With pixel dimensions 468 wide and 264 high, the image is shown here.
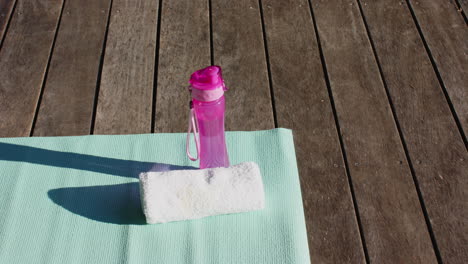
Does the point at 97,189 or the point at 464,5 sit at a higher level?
the point at 97,189

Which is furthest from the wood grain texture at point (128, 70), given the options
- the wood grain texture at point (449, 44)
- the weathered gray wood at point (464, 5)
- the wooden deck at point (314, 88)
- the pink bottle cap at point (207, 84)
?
the weathered gray wood at point (464, 5)

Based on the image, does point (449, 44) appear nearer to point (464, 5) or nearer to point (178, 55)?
point (464, 5)

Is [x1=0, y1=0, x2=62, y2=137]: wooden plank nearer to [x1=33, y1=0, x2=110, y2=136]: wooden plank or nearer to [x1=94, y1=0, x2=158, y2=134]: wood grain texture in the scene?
[x1=33, y1=0, x2=110, y2=136]: wooden plank

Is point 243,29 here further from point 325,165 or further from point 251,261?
point 251,261

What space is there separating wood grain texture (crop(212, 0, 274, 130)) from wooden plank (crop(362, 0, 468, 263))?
13.4 inches

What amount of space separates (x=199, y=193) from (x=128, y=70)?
23.8 inches

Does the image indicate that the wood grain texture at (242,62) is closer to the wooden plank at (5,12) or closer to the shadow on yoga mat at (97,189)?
the shadow on yoga mat at (97,189)

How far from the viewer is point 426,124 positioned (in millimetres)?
1244

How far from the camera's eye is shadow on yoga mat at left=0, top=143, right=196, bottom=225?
938 mm

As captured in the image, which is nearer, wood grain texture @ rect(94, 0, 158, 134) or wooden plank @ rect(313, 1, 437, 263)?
wooden plank @ rect(313, 1, 437, 263)

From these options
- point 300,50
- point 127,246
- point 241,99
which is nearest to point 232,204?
point 127,246

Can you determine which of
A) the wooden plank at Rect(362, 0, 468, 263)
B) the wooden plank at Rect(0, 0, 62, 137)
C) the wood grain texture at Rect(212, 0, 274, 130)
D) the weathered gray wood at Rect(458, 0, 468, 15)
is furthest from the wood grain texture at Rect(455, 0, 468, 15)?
the wooden plank at Rect(0, 0, 62, 137)

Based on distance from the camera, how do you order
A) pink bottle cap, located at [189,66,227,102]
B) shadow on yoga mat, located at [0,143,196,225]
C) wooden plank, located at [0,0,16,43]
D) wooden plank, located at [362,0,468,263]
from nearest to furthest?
pink bottle cap, located at [189,66,227,102] → shadow on yoga mat, located at [0,143,196,225] → wooden plank, located at [362,0,468,263] → wooden plank, located at [0,0,16,43]

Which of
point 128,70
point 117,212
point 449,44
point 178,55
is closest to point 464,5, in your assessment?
point 449,44
